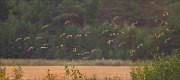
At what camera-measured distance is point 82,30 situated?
49312 mm

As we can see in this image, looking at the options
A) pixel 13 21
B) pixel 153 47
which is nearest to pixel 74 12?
pixel 13 21

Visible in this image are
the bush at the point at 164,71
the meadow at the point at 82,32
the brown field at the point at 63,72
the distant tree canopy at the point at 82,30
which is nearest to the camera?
the bush at the point at 164,71

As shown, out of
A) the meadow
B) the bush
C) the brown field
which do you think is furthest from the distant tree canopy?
the bush

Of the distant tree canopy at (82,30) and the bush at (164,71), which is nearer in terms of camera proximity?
the bush at (164,71)

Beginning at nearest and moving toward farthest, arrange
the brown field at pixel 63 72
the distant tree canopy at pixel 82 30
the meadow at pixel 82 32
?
the brown field at pixel 63 72
the meadow at pixel 82 32
the distant tree canopy at pixel 82 30

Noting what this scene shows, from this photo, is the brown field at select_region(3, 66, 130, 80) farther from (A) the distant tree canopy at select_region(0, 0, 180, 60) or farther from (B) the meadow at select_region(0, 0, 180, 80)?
(A) the distant tree canopy at select_region(0, 0, 180, 60)

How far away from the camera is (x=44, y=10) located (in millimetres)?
52688

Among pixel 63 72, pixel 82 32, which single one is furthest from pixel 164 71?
pixel 82 32

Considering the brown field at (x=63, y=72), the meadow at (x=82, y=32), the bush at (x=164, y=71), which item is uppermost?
the meadow at (x=82, y=32)

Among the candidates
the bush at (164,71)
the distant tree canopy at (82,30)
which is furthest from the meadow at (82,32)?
the bush at (164,71)

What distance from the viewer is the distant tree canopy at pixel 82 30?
4681cm

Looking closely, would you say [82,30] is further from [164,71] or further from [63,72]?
[164,71]

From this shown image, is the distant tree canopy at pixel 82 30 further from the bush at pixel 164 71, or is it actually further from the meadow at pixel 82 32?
the bush at pixel 164 71

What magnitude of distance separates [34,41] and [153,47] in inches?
456
